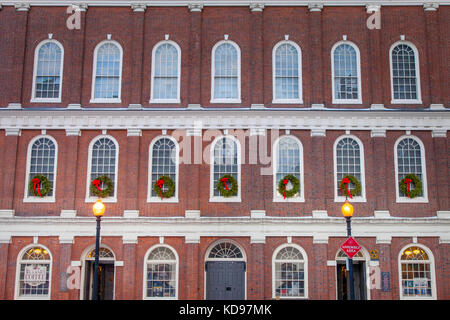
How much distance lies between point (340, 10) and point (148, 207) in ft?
44.2

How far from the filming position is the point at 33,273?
23.3 m

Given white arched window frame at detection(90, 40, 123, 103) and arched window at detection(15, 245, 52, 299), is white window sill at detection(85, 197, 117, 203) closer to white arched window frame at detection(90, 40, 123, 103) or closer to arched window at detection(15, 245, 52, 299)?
arched window at detection(15, 245, 52, 299)

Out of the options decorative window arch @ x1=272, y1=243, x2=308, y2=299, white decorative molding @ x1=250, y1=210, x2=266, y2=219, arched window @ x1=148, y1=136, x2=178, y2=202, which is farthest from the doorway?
arched window @ x1=148, y1=136, x2=178, y2=202

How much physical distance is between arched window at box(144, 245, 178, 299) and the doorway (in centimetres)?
766

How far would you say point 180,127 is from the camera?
2420cm

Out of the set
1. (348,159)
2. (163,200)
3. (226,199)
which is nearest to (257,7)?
(348,159)

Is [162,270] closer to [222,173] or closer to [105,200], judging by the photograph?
[105,200]

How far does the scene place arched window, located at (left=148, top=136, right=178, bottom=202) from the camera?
2409cm

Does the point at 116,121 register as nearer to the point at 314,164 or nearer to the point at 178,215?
the point at 178,215

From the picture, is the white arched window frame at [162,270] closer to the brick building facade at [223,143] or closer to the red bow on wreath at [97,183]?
the brick building facade at [223,143]

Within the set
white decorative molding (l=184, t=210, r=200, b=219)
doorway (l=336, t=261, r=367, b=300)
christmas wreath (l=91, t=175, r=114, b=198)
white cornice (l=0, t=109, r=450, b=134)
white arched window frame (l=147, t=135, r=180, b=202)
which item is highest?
white cornice (l=0, t=109, r=450, b=134)

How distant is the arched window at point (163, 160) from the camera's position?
2409cm

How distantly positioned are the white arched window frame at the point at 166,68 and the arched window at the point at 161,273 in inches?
286
